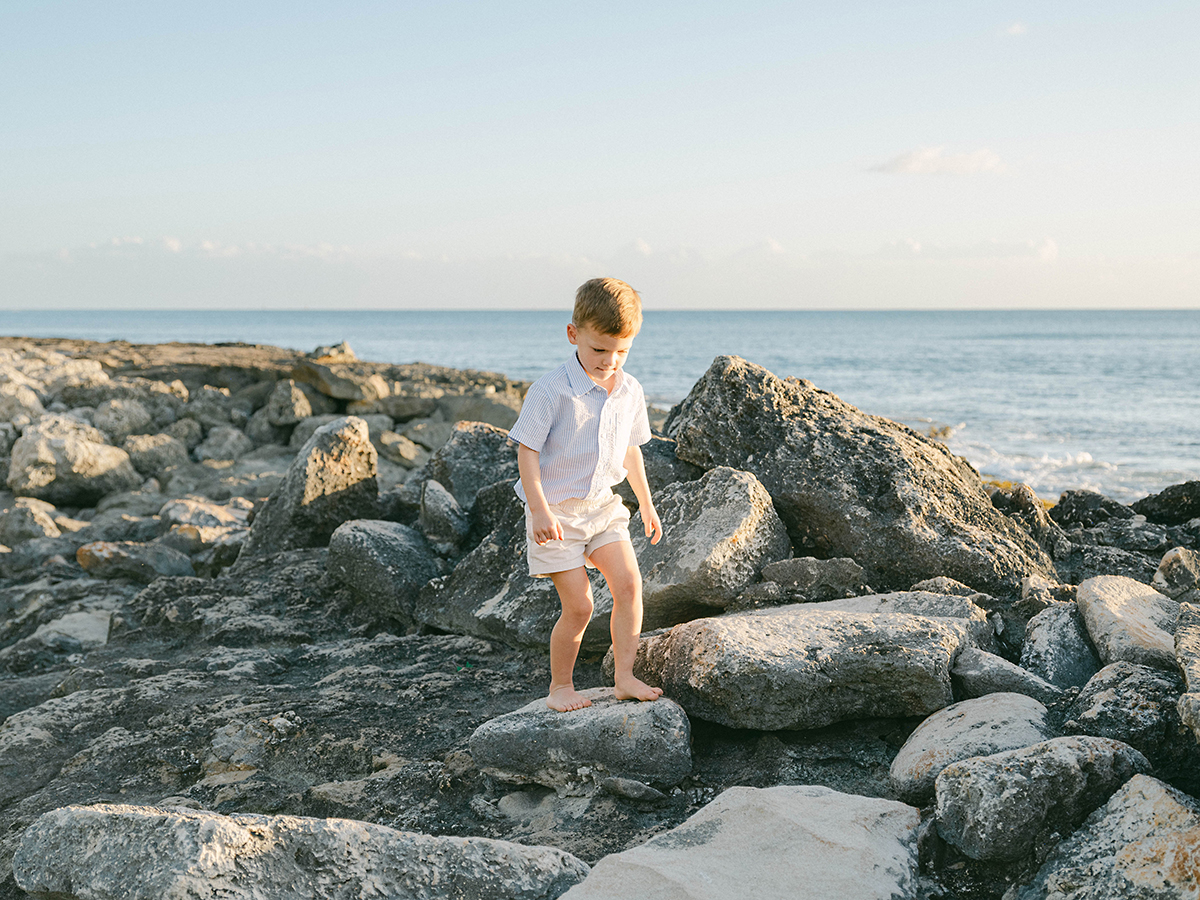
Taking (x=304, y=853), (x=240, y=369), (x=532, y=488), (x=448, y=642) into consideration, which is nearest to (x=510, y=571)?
(x=448, y=642)

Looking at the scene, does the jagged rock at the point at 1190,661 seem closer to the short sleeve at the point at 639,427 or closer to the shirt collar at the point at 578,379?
the short sleeve at the point at 639,427

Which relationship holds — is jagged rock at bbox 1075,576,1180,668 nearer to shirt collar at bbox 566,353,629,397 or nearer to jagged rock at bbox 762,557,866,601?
jagged rock at bbox 762,557,866,601

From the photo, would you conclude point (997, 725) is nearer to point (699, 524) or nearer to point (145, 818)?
point (699, 524)

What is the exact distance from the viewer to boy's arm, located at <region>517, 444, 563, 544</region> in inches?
124

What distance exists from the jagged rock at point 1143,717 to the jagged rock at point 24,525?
859cm

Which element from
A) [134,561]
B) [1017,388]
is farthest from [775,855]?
[1017,388]

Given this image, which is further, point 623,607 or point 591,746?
point 623,607

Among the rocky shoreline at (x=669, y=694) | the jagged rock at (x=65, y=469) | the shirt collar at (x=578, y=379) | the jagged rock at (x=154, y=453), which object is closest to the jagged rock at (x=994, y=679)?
the rocky shoreline at (x=669, y=694)

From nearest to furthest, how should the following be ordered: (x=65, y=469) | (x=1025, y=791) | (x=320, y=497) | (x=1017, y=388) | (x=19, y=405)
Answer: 1. (x=1025, y=791)
2. (x=320, y=497)
3. (x=65, y=469)
4. (x=19, y=405)
5. (x=1017, y=388)

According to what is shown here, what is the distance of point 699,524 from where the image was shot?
4035mm

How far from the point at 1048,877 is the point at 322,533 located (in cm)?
490

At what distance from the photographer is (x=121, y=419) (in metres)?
12.9

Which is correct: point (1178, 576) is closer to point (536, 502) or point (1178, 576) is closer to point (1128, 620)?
point (1128, 620)

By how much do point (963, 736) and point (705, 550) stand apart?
53.5 inches
